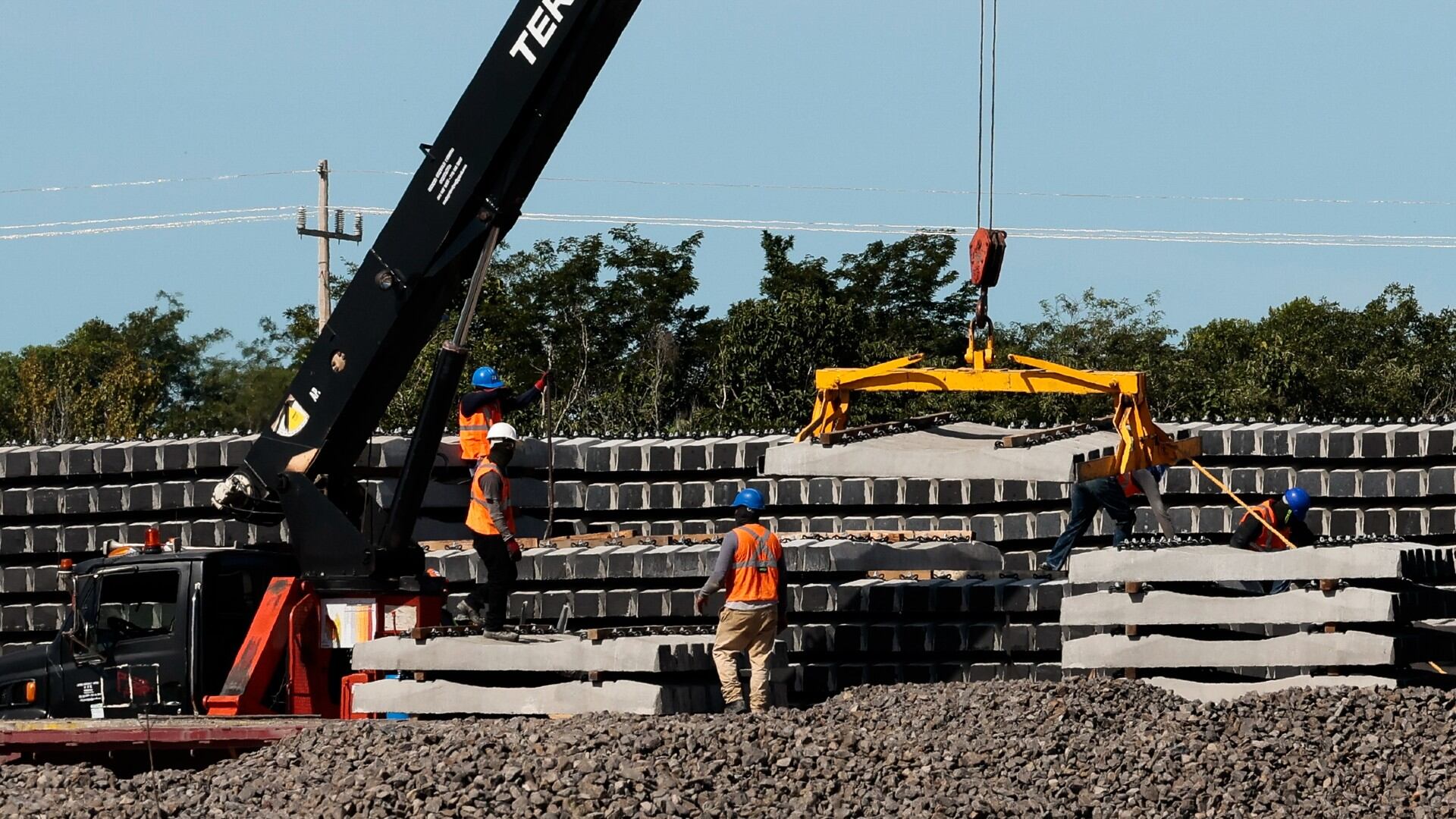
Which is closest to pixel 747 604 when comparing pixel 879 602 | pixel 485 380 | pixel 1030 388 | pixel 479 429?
pixel 479 429

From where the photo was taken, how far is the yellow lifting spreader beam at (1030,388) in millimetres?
11258

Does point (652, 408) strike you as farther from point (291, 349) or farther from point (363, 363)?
point (363, 363)

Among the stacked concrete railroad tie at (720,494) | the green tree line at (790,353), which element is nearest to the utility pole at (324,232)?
the green tree line at (790,353)

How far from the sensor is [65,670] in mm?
11664

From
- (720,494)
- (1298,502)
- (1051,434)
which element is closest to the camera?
(1051,434)

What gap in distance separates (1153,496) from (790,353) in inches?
711

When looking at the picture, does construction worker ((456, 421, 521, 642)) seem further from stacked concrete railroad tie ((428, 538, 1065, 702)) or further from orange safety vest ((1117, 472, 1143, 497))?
orange safety vest ((1117, 472, 1143, 497))

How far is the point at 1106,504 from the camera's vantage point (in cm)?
1469

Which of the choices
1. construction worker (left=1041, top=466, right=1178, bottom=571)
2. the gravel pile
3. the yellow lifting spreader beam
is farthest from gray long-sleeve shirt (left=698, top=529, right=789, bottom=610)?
construction worker (left=1041, top=466, right=1178, bottom=571)

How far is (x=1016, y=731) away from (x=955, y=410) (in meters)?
21.9

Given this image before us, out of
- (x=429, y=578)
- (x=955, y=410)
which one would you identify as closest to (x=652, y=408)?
(x=955, y=410)

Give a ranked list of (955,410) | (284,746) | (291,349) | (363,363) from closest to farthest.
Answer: (284,746) → (363,363) → (955,410) → (291,349)

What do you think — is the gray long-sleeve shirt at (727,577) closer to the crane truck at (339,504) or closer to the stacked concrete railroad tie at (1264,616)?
the crane truck at (339,504)

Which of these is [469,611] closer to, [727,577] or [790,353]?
[727,577]
